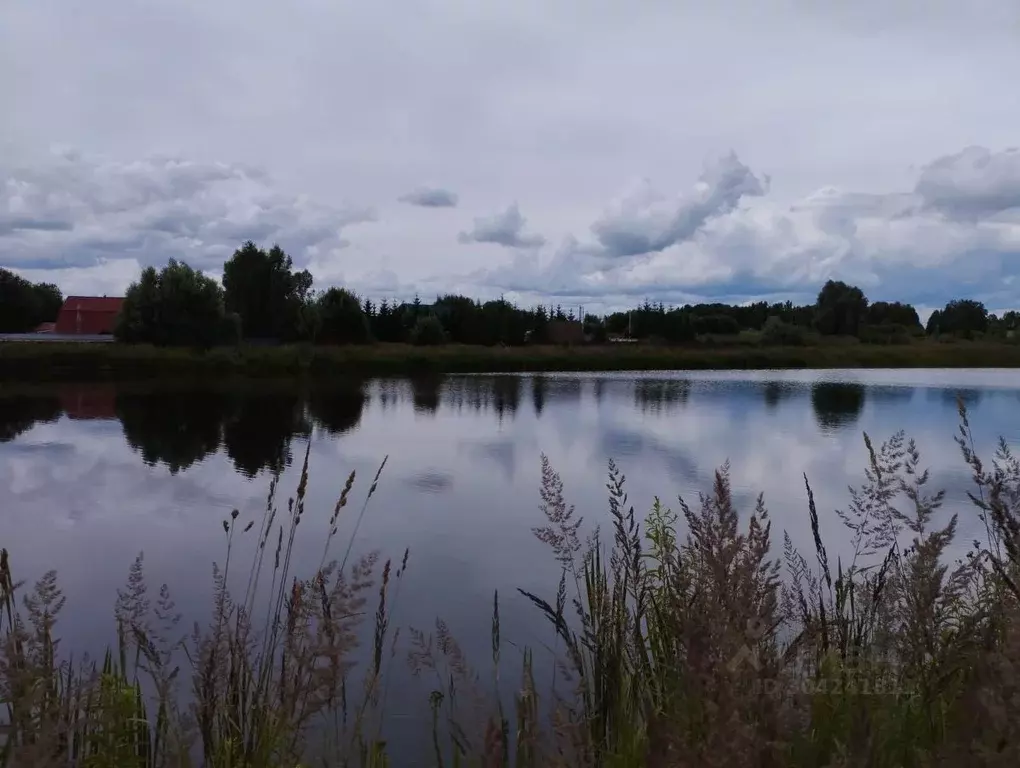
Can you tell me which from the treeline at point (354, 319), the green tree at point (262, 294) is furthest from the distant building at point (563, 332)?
the green tree at point (262, 294)

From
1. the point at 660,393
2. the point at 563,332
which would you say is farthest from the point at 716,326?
the point at 660,393

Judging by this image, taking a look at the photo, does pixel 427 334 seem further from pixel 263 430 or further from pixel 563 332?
pixel 263 430

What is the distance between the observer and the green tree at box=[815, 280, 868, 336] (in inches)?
2864

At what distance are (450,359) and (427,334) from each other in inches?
370

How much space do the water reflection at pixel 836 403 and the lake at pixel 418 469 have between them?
0.15 meters

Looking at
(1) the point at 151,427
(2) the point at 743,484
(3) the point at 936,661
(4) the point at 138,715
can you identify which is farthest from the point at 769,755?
(1) the point at 151,427

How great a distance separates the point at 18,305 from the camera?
198 ft

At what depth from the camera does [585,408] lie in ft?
82.5

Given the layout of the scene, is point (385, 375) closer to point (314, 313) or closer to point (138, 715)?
point (314, 313)

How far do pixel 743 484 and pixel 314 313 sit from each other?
44001 mm

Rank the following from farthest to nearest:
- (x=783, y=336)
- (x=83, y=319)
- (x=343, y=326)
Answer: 1. (x=783, y=336)
2. (x=83, y=319)
3. (x=343, y=326)

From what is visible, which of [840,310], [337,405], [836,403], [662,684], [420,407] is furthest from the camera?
[840,310]

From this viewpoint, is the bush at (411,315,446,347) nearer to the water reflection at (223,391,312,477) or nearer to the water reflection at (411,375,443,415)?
the water reflection at (411,375,443,415)

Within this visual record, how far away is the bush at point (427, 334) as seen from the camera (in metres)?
54.7
